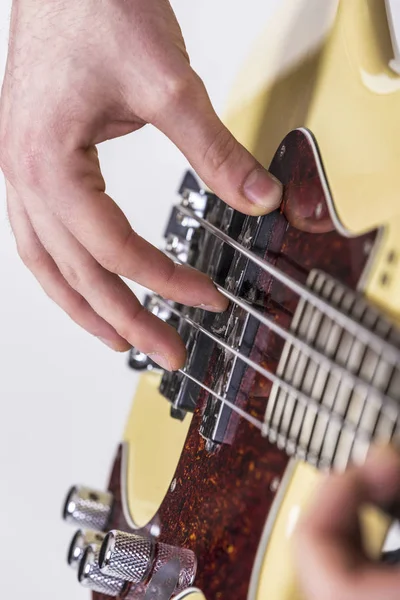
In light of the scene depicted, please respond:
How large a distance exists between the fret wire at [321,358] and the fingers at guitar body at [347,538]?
0.15 feet

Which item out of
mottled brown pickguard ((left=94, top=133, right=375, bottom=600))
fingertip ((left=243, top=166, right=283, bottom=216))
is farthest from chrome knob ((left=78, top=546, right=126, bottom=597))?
fingertip ((left=243, top=166, right=283, bottom=216))

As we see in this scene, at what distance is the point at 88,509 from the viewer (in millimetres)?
875

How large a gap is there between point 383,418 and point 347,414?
1.3 inches

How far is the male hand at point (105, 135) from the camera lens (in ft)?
1.86

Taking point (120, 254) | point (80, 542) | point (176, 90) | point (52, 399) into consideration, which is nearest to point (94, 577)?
point (80, 542)

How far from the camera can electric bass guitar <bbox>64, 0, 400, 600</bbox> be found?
0.47 meters

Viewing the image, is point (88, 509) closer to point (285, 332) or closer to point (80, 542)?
point (80, 542)

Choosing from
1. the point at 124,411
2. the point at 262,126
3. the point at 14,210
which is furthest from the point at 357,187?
the point at 124,411

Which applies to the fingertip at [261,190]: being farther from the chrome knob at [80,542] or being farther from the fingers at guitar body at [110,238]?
the chrome knob at [80,542]

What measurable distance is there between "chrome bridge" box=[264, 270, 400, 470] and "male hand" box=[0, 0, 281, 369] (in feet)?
0.37

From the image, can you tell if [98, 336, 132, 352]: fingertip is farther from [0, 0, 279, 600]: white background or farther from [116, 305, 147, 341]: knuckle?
[0, 0, 279, 600]: white background

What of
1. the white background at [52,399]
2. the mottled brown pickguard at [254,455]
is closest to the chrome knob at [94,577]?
the mottled brown pickguard at [254,455]

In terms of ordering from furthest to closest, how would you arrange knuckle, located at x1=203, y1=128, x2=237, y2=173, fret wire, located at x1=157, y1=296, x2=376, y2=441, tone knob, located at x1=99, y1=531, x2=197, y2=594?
tone knob, located at x1=99, y1=531, x2=197, y2=594, knuckle, located at x1=203, y1=128, x2=237, y2=173, fret wire, located at x1=157, y1=296, x2=376, y2=441

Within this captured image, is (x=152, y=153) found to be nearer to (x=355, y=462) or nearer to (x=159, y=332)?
(x=159, y=332)
